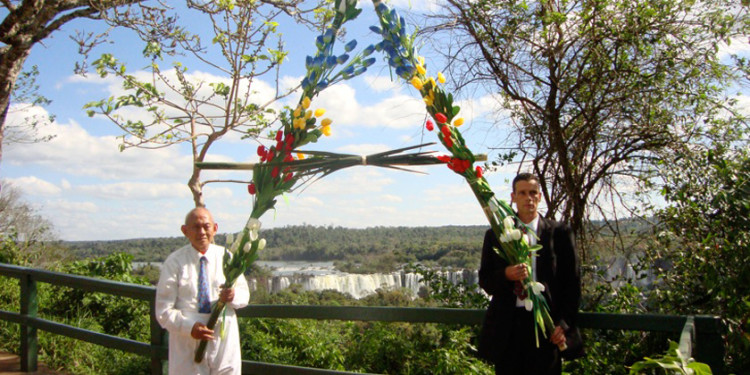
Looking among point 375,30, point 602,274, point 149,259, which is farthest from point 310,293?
point 375,30

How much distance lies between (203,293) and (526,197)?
1709 millimetres

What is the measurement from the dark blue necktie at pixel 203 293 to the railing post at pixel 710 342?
7.50 feet

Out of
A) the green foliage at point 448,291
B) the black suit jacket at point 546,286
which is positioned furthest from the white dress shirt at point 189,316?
the green foliage at point 448,291

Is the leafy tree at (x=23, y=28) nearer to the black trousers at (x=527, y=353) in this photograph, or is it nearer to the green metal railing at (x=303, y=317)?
the green metal railing at (x=303, y=317)

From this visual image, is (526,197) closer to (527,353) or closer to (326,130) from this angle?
(527,353)

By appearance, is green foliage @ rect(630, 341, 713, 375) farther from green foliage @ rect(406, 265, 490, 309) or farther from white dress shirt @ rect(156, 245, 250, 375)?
green foliage @ rect(406, 265, 490, 309)

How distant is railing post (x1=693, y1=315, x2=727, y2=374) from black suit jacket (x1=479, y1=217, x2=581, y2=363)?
0.49 m

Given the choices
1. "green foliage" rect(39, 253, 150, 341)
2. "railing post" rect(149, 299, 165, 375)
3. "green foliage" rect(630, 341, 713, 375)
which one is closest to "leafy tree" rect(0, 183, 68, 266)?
"green foliage" rect(39, 253, 150, 341)

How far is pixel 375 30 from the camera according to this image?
10.4 feet

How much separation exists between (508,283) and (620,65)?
353cm

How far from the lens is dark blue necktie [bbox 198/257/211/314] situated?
3357 mm

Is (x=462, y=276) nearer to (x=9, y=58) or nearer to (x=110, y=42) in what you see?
(x=110, y=42)

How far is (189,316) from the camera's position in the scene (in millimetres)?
3297

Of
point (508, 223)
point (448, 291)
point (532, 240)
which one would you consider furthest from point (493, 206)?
point (448, 291)
